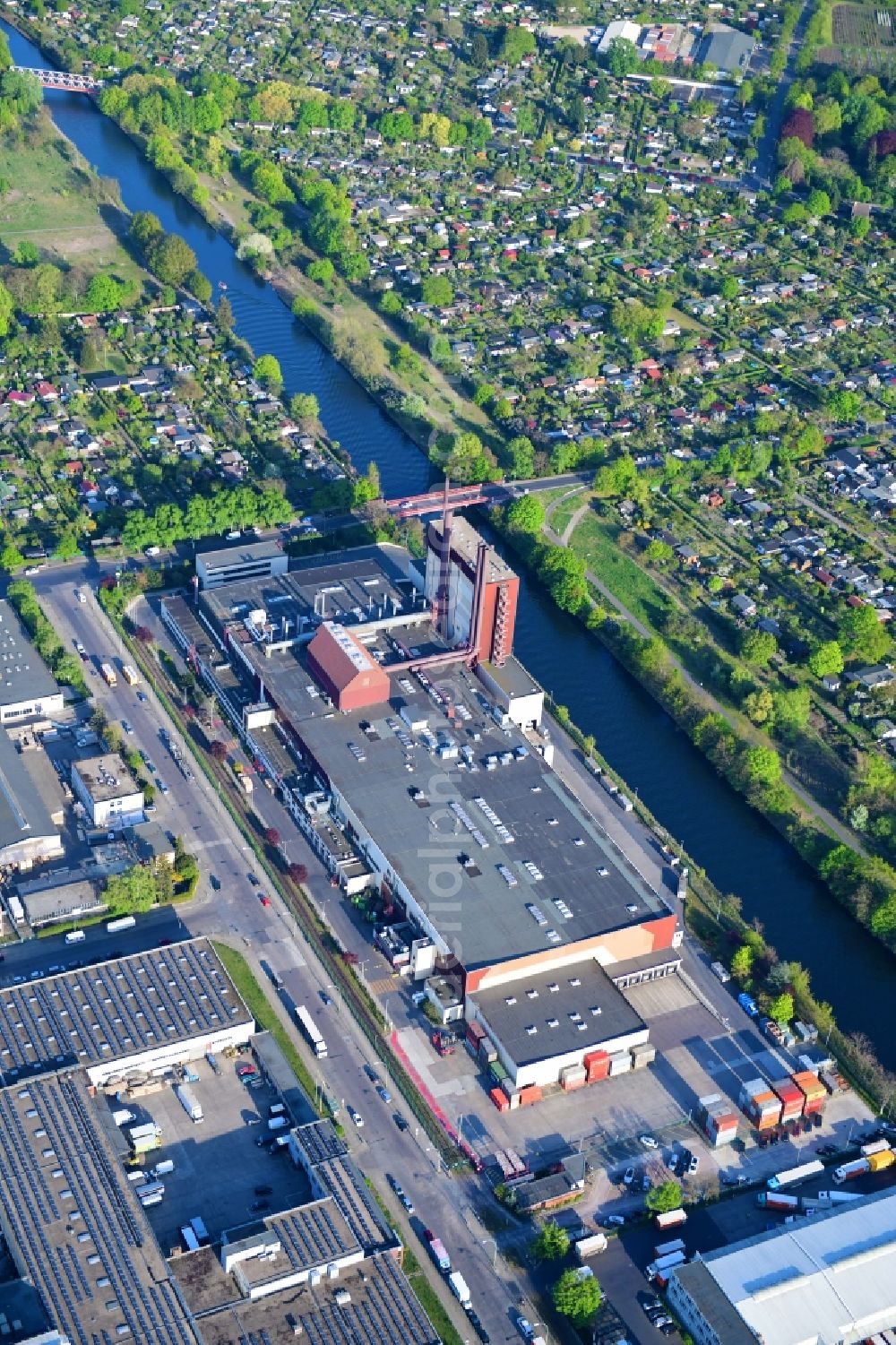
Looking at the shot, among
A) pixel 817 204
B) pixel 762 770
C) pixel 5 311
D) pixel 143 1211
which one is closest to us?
pixel 143 1211

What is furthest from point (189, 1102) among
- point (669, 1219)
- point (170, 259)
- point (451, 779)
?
point (170, 259)

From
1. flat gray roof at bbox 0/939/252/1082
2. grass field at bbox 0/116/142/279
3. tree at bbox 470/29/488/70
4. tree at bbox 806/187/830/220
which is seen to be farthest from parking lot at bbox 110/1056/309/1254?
tree at bbox 470/29/488/70

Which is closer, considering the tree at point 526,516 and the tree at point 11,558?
the tree at point 11,558

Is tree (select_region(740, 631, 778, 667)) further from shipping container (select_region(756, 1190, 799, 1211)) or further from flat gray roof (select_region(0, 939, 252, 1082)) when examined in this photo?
flat gray roof (select_region(0, 939, 252, 1082))

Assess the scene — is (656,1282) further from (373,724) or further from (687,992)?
(373,724)

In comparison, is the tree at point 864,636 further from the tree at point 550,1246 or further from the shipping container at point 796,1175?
the tree at point 550,1246

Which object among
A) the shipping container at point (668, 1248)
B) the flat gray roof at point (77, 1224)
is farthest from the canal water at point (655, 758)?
the flat gray roof at point (77, 1224)

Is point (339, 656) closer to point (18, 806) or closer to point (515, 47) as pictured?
point (18, 806)
